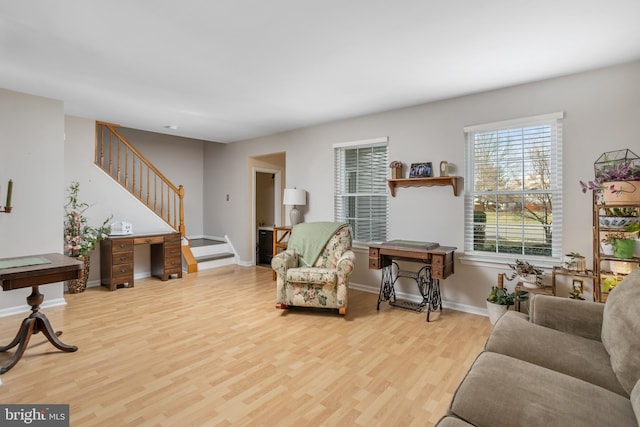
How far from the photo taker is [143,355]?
251 cm

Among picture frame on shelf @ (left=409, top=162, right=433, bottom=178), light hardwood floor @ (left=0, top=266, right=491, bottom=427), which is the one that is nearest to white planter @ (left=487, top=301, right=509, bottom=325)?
light hardwood floor @ (left=0, top=266, right=491, bottom=427)

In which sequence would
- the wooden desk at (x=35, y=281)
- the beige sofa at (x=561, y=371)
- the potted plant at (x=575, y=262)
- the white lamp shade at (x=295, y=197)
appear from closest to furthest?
the beige sofa at (x=561, y=371)
the wooden desk at (x=35, y=281)
the potted plant at (x=575, y=262)
the white lamp shade at (x=295, y=197)

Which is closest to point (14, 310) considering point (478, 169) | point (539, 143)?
point (478, 169)

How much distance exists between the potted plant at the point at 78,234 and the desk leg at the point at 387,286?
3848 millimetres

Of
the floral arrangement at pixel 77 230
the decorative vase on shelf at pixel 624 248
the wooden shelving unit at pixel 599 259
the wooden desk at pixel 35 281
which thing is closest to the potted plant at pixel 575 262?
the wooden shelving unit at pixel 599 259

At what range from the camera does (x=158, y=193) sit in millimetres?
6164

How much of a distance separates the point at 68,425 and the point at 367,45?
3.09 metres

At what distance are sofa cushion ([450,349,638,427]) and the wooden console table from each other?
4.62m

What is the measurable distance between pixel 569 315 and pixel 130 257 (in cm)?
499

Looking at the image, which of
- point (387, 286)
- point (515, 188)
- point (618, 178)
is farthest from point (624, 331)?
point (387, 286)

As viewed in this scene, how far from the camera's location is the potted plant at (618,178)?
2400 mm

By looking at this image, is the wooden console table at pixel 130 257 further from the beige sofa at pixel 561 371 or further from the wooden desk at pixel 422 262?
the beige sofa at pixel 561 371

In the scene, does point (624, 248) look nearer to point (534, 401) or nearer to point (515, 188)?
point (515, 188)

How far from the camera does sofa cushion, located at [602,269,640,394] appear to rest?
4.10 feet
